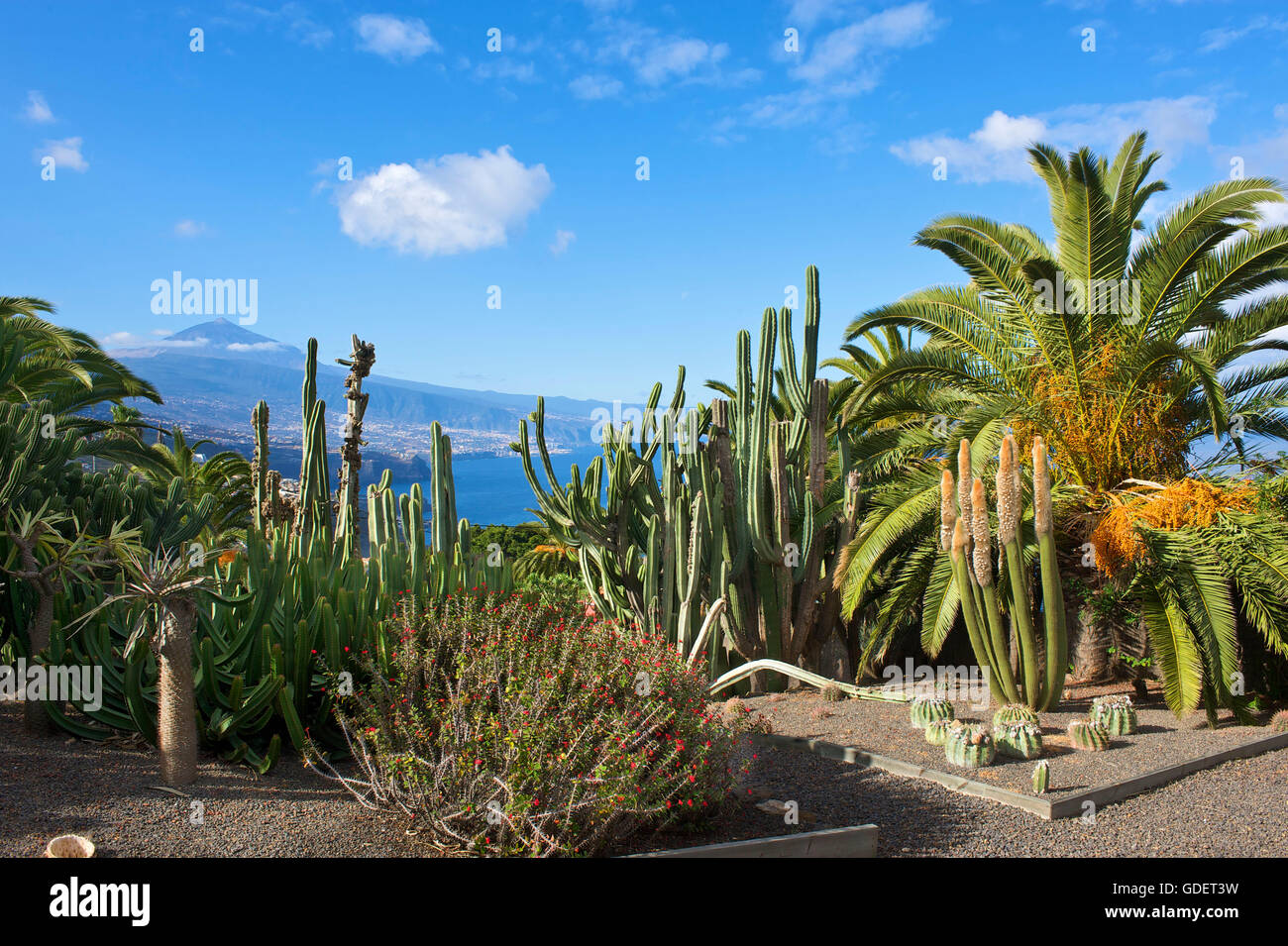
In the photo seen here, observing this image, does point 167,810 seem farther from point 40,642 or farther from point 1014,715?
point 1014,715

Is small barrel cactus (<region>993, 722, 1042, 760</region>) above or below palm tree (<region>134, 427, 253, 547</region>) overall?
below

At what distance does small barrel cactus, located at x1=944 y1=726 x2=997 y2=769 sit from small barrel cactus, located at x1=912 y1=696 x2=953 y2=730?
72cm

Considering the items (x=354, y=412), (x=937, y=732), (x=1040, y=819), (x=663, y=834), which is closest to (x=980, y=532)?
(x=937, y=732)

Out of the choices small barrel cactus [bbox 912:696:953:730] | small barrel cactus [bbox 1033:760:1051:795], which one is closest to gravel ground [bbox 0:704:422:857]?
small barrel cactus [bbox 1033:760:1051:795]

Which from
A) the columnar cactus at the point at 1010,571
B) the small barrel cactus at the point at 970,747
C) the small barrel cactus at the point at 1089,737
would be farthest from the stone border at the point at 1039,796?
the columnar cactus at the point at 1010,571

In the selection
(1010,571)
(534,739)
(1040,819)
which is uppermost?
(1010,571)

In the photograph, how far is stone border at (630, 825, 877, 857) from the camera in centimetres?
444

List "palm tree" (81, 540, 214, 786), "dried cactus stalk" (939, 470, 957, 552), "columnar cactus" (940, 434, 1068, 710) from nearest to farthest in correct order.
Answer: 1. "palm tree" (81, 540, 214, 786)
2. "columnar cactus" (940, 434, 1068, 710)
3. "dried cactus stalk" (939, 470, 957, 552)

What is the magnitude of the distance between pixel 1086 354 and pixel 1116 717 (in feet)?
14.2

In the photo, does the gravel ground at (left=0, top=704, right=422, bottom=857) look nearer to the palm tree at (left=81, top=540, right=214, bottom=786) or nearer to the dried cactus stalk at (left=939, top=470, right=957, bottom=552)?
the palm tree at (left=81, top=540, right=214, bottom=786)

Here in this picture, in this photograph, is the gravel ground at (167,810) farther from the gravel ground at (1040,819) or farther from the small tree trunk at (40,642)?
the gravel ground at (1040,819)

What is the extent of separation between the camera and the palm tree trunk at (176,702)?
16.0 ft

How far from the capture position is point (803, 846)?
4730 mm
